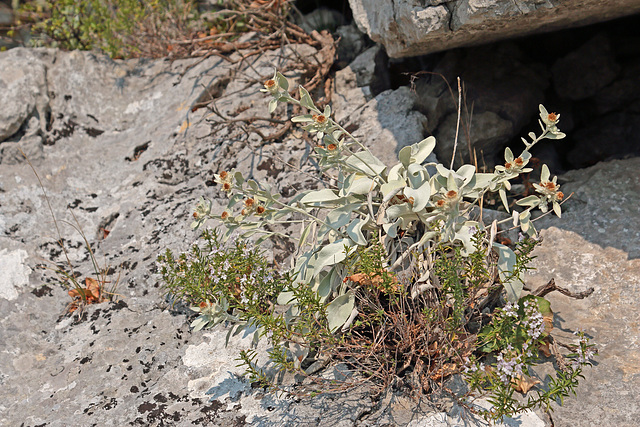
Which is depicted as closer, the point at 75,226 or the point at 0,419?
the point at 0,419

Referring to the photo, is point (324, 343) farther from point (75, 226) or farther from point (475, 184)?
point (75, 226)

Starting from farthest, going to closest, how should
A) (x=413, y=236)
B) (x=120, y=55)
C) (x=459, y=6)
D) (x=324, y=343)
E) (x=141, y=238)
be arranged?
(x=120, y=55)
(x=141, y=238)
(x=459, y=6)
(x=413, y=236)
(x=324, y=343)

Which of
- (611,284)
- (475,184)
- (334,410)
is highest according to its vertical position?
(475,184)

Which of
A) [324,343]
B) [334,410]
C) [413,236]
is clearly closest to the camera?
[334,410]

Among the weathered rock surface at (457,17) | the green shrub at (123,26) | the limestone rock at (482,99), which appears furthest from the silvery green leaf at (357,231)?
the green shrub at (123,26)

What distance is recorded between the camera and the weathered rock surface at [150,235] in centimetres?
243

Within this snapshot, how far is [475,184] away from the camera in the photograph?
98.1 inches

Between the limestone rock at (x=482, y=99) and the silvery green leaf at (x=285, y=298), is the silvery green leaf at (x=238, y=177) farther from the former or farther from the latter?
the limestone rock at (x=482, y=99)

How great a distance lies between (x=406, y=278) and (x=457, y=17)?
1.59m

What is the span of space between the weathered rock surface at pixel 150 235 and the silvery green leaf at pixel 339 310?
320 mm

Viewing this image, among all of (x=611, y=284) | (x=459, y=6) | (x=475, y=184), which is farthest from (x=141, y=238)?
(x=611, y=284)

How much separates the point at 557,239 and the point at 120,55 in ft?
14.0

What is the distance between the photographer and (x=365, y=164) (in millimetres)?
2648

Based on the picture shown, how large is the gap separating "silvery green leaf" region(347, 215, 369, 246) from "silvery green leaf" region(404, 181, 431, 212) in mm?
261
